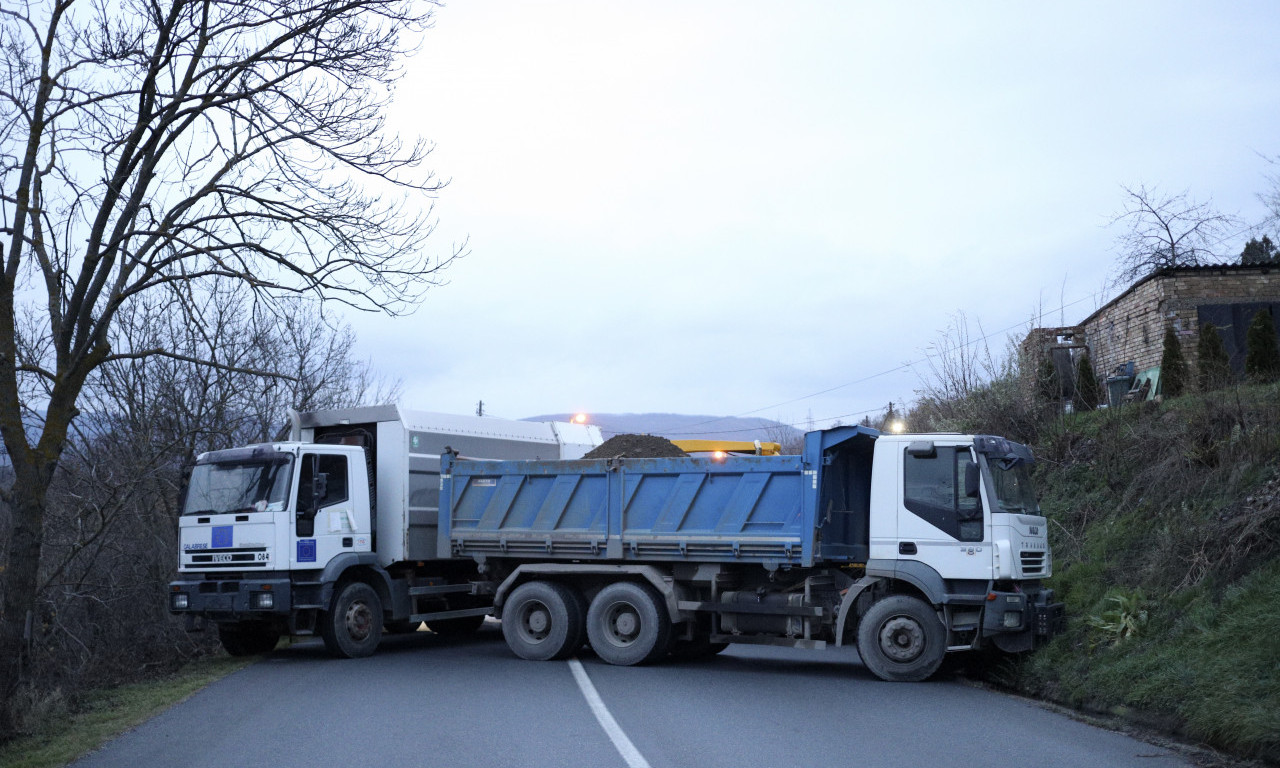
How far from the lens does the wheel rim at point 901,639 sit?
12.2 m

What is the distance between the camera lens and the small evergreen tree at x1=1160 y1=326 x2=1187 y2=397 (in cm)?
1920

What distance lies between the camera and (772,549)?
13047 mm

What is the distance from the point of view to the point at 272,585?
1420 centimetres

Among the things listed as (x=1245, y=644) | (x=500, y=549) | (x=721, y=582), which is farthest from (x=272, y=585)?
(x=1245, y=644)

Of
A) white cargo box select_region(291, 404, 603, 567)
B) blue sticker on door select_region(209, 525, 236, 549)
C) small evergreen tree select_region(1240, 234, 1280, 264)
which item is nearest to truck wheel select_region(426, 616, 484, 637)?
white cargo box select_region(291, 404, 603, 567)

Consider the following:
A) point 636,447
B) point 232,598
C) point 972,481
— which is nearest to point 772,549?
point 972,481

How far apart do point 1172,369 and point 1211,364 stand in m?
1.83

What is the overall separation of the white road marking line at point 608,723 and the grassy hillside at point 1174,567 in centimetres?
438

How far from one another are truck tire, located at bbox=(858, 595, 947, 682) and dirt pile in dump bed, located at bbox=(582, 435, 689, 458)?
13.5 feet

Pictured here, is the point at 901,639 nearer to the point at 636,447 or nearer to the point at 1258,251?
the point at 636,447

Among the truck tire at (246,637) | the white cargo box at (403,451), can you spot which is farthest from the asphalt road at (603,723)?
the white cargo box at (403,451)

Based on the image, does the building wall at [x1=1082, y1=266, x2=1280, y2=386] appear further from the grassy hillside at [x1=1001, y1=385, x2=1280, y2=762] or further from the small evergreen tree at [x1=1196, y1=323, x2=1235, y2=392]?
the grassy hillside at [x1=1001, y1=385, x2=1280, y2=762]

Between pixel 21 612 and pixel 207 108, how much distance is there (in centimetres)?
573

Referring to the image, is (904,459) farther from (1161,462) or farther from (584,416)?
(584,416)
